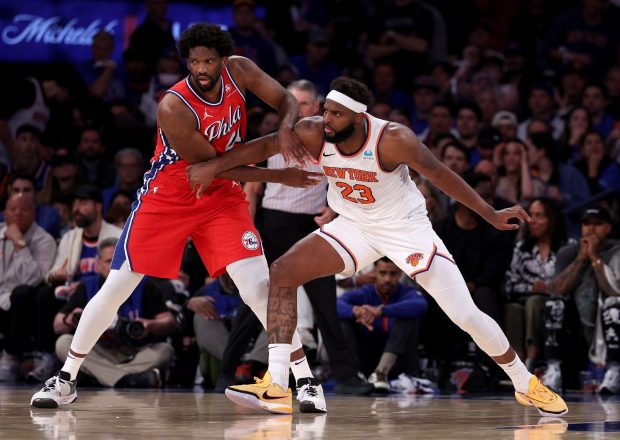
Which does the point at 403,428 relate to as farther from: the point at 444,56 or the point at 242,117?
the point at 444,56

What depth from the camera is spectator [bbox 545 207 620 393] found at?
828cm

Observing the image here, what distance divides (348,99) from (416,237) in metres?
0.75

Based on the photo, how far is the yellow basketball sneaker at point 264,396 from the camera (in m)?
5.69

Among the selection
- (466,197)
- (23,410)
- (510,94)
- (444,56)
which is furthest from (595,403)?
(444,56)

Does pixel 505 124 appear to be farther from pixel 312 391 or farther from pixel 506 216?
pixel 312 391

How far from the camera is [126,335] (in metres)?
8.36

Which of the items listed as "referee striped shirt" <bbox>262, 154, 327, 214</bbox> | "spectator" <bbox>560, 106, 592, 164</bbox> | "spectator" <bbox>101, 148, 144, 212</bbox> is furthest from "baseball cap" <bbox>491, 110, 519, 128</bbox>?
"referee striped shirt" <bbox>262, 154, 327, 214</bbox>

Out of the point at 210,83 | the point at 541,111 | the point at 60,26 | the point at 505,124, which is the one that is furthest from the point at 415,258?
the point at 60,26

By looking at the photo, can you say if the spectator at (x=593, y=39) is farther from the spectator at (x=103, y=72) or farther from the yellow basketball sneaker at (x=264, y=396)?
the yellow basketball sneaker at (x=264, y=396)

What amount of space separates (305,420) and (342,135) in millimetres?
1371

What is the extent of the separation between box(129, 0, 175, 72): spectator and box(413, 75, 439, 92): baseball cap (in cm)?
252

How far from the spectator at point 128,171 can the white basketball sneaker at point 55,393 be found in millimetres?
4035

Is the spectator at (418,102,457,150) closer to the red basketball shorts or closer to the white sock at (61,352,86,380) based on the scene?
the red basketball shorts

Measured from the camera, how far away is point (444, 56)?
1265 centimetres
